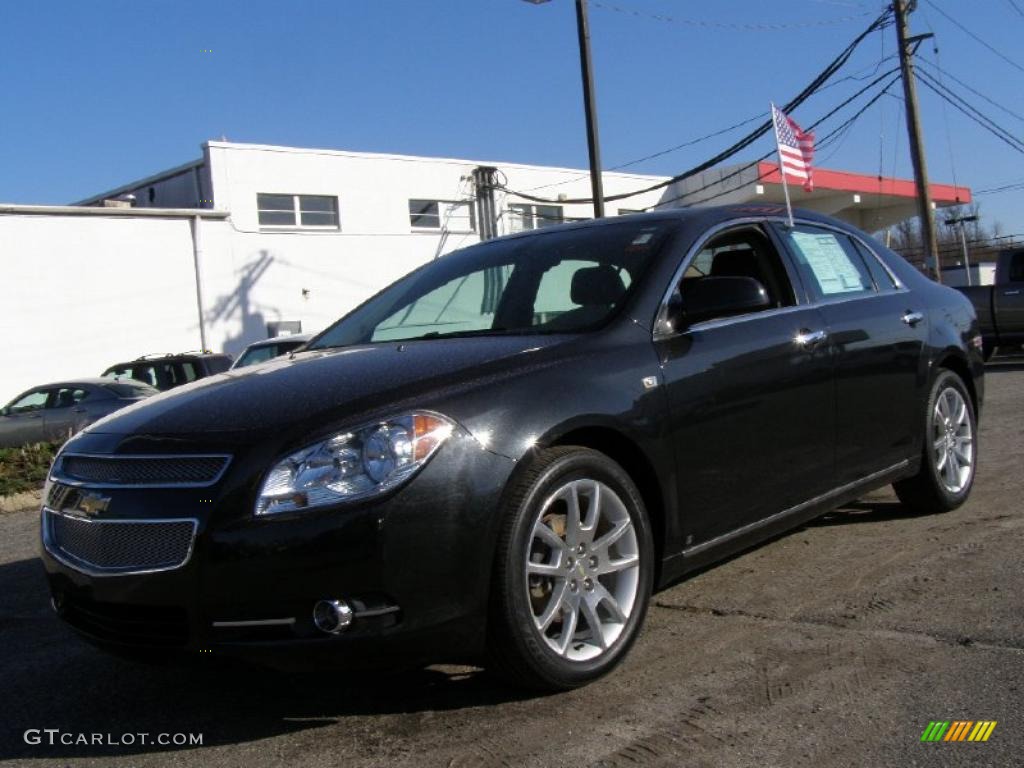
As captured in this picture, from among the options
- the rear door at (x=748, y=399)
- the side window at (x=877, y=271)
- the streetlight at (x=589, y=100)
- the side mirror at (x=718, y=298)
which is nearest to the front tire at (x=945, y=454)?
the side window at (x=877, y=271)

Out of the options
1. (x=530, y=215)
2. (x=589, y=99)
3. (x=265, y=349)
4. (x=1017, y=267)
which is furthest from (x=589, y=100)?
(x=530, y=215)

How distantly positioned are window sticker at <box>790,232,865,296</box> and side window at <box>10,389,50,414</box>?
492 inches

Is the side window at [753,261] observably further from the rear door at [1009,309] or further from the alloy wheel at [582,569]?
the rear door at [1009,309]

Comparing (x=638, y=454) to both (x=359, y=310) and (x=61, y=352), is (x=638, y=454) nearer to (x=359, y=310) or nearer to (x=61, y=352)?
(x=359, y=310)

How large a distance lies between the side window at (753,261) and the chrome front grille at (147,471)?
93.8 inches

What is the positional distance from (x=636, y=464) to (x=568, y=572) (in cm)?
52

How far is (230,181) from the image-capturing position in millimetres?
21969

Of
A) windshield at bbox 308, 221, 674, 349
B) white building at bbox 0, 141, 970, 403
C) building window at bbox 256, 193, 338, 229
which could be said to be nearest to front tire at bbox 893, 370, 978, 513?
windshield at bbox 308, 221, 674, 349

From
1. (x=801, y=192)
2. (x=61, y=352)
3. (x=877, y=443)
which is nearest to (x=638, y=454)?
(x=877, y=443)

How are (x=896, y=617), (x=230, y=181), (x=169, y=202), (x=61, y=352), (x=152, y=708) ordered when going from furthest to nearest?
(x=169, y=202), (x=230, y=181), (x=61, y=352), (x=896, y=617), (x=152, y=708)

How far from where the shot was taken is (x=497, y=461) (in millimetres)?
2973

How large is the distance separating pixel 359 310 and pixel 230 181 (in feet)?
60.6

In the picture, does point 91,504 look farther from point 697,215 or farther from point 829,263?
point 829,263

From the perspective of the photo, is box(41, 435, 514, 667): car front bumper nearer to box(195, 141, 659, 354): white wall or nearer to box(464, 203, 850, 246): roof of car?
box(464, 203, 850, 246): roof of car
